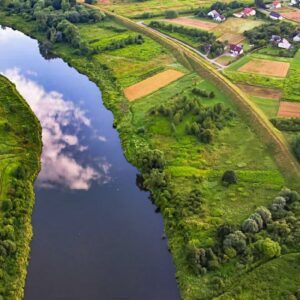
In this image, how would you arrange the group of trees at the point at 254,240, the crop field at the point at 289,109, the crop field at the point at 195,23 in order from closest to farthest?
the group of trees at the point at 254,240
the crop field at the point at 289,109
the crop field at the point at 195,23

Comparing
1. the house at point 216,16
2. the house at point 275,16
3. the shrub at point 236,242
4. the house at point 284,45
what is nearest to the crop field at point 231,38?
the house at point 284,45

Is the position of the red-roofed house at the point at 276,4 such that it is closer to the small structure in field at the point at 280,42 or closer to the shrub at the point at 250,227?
the small structure in field at the point at 280,42

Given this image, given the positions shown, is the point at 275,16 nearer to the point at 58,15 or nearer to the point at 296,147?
the point at 58,15

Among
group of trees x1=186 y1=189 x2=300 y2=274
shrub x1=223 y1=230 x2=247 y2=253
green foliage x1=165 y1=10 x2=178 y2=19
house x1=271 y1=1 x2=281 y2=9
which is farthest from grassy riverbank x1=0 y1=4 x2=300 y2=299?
house x1=271 y1=1 x2=281 y2=9

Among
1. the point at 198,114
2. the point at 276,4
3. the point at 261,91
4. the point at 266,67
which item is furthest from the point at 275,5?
the point at 198,114

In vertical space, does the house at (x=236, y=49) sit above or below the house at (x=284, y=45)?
below

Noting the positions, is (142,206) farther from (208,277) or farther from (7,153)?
(7,153)
